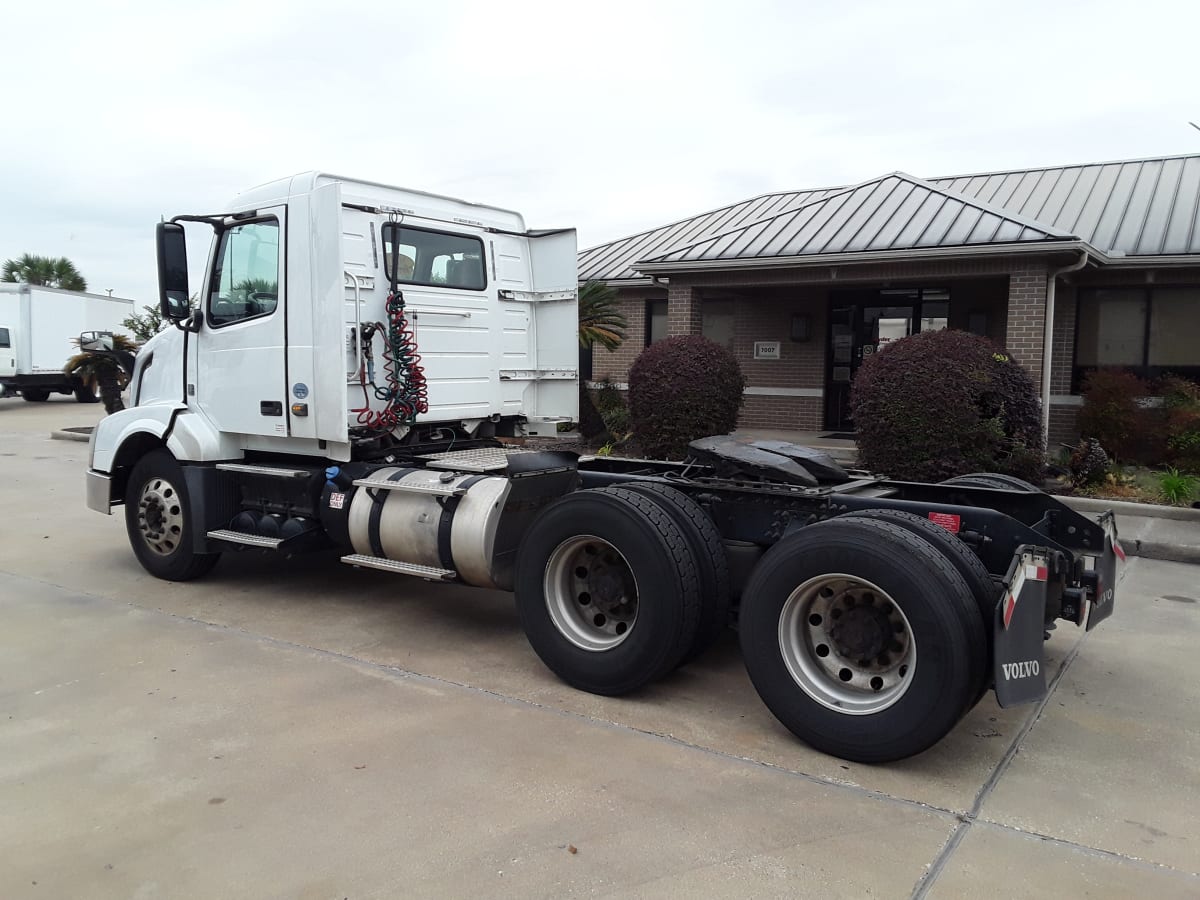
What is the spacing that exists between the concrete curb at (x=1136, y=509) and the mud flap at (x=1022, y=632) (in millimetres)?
6235

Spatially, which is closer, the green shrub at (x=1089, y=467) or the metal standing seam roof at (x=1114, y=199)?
the green shrub at (x=1089, y=467)

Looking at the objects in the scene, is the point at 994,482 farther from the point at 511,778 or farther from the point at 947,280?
the point at 947,280

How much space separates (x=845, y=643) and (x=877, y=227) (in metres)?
10.2

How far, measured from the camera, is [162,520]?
7383 millimetres

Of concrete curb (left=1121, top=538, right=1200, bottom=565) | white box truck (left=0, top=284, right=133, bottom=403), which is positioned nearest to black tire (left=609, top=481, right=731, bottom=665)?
concrete curb (left=1121, top=538, right=1200, bottom=565)

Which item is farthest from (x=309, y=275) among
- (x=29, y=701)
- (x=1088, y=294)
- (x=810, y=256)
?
(x=1088, y=294)

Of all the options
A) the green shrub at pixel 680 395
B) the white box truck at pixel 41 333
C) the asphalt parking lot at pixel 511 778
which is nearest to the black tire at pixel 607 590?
the asphalt parking lot at pixel 511 778

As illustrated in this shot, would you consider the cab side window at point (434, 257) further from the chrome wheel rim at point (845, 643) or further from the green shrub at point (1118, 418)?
the green shrub at point (1118, 418)

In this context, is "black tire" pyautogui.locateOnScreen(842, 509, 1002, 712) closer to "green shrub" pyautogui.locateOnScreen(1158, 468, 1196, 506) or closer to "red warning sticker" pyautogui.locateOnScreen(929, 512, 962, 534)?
"red warning sticker" pyautogui.locateOnScreen(929, 512, 962, 534)

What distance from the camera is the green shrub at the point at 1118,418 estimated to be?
1207 centimetres

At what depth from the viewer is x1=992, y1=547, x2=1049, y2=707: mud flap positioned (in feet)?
12.8

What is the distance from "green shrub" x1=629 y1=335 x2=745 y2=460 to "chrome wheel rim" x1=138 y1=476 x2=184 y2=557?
6.75 m

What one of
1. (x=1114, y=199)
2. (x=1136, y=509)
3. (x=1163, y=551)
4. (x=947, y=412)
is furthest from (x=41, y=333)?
(x=1163, y=551)

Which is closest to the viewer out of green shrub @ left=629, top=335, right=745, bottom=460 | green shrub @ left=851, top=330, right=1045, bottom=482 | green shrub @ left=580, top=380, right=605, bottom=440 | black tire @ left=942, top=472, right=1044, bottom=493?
black tire @ left=942, top=472, right=1044, bottom=493
